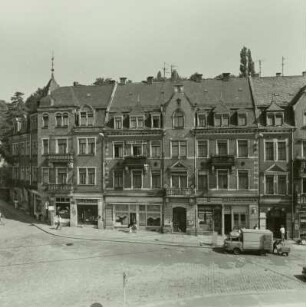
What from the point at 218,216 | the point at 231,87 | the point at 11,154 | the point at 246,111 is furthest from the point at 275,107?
the point at 11,154

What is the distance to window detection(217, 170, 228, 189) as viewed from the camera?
4291 cm

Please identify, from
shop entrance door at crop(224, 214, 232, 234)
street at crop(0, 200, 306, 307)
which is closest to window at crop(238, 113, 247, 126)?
shop entrance door at crop(224, 214, 232, 234)

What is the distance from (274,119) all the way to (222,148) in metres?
6.34

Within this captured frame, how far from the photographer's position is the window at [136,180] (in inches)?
1757

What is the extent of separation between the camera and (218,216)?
142 feet

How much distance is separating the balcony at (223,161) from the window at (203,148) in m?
1.17

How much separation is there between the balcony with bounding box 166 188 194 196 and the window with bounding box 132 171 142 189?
11.3 ft

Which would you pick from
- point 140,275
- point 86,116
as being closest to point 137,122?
point 86,116

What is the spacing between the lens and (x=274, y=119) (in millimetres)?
42062

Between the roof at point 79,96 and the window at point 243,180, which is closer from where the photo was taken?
the window at point 243,180

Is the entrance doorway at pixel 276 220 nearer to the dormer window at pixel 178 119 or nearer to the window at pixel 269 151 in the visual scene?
the window at pixel 269 151

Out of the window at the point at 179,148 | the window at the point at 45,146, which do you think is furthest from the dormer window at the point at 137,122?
the window at the point at 45,146

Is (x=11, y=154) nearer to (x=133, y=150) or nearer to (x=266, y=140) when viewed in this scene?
(x=133, y=150)

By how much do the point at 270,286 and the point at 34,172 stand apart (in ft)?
120
